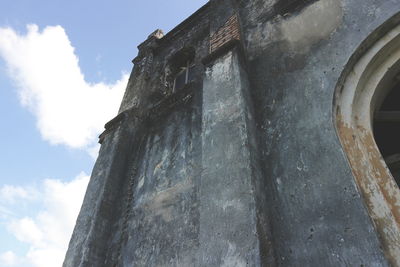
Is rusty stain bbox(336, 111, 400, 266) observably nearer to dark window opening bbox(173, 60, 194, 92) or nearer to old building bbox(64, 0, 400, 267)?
old building bbox(64, 0, 400, 267)

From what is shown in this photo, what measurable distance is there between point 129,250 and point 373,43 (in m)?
3.51

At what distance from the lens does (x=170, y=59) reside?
18.8 ft

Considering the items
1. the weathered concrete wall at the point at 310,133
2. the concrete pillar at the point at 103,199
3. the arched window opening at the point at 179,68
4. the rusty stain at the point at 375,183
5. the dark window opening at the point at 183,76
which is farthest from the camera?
the arched window opening at the point at 179,68

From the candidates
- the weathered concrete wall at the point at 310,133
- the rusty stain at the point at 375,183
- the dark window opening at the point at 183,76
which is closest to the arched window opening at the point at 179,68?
the dark window opening at the point at 183,76

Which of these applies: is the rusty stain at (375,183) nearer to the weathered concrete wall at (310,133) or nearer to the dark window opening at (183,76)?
the weathered concrete wall at (310,133)

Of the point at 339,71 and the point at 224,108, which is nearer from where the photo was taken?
the point at 339,71

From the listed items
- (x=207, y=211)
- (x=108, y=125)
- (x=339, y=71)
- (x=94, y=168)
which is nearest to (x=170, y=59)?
(x=108, y=125)

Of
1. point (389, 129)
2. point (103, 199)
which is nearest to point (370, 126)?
point (389, 129)

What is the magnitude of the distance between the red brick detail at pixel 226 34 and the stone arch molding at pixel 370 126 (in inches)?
65.1

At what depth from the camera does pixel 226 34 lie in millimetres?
4016

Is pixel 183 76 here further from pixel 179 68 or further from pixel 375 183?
pixel 375 183

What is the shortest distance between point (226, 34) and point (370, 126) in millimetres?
2387

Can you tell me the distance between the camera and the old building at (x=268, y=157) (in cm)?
205

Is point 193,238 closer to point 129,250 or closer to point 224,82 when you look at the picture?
point 129,250
